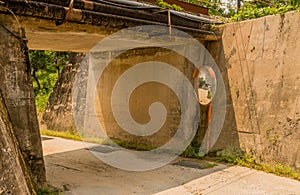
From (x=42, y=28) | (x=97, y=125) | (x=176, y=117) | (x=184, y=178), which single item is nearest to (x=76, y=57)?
(x=97, y=125)

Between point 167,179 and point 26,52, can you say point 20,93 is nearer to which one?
point 26,52

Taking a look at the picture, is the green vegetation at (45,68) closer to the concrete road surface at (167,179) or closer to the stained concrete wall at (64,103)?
the stained concrete wall at (64,103)

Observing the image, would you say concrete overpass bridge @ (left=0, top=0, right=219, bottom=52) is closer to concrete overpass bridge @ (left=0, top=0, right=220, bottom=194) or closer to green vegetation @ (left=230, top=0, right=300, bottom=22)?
concrete overpass bridge @ (left=0, top=0, right=220, bottom=194)

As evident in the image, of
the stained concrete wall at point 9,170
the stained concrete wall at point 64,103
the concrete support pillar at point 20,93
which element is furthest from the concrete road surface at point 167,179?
the stained concrete wall at point 64,103

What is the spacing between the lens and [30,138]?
14.3 ft

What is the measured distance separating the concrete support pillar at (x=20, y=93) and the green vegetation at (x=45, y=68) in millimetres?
12384

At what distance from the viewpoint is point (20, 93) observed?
429cm

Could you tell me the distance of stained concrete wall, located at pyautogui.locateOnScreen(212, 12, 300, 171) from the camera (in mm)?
5934

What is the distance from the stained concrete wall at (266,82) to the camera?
593 cm

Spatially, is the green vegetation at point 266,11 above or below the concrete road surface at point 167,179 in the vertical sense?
above

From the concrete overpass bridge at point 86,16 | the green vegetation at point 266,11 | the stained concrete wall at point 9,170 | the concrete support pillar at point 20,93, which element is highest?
the green vegetation at point 266,11

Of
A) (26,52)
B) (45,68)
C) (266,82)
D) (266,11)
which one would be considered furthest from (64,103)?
(266,11)

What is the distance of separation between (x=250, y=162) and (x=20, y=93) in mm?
4792

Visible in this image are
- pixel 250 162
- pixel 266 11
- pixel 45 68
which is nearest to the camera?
pixel 250 162
